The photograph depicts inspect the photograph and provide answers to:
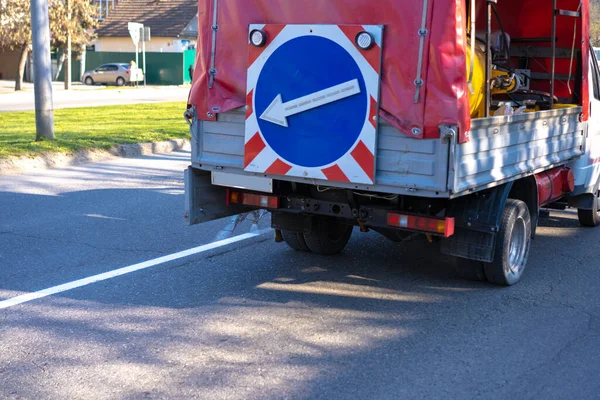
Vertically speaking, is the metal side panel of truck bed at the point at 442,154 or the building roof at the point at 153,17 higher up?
the building roof at the point at 153,17

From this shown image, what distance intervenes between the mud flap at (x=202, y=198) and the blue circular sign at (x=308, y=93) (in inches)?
33.5

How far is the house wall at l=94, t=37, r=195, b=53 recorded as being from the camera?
2112 inches

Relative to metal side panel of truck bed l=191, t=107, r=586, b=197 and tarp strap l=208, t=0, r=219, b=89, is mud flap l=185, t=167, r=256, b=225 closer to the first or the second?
metal side panel of truck bed l=191, t=107, r=586, b=197

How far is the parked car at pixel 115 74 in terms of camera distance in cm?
4666

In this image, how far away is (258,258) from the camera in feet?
25.4

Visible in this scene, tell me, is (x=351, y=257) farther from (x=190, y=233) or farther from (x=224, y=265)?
(x=190, y=233)

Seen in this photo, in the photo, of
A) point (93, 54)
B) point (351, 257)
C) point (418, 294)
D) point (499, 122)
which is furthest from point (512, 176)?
point (93, 54)

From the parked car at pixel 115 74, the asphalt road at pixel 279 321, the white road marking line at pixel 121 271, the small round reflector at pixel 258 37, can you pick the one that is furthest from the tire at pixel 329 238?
the parked car at pixel 115 74

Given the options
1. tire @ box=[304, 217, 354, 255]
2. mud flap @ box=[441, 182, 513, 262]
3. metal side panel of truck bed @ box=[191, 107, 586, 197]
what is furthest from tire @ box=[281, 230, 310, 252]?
mud flap @ box=[441, 182, 513, 262]

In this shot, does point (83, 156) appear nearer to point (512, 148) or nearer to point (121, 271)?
point (121, 271)

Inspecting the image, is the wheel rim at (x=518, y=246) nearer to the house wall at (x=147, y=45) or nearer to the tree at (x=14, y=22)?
the tree at (x=14, y=22)

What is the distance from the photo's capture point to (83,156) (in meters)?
14.2

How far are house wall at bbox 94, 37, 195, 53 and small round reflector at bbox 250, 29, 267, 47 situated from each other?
47992 millimetres

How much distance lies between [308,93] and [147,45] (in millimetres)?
51372
